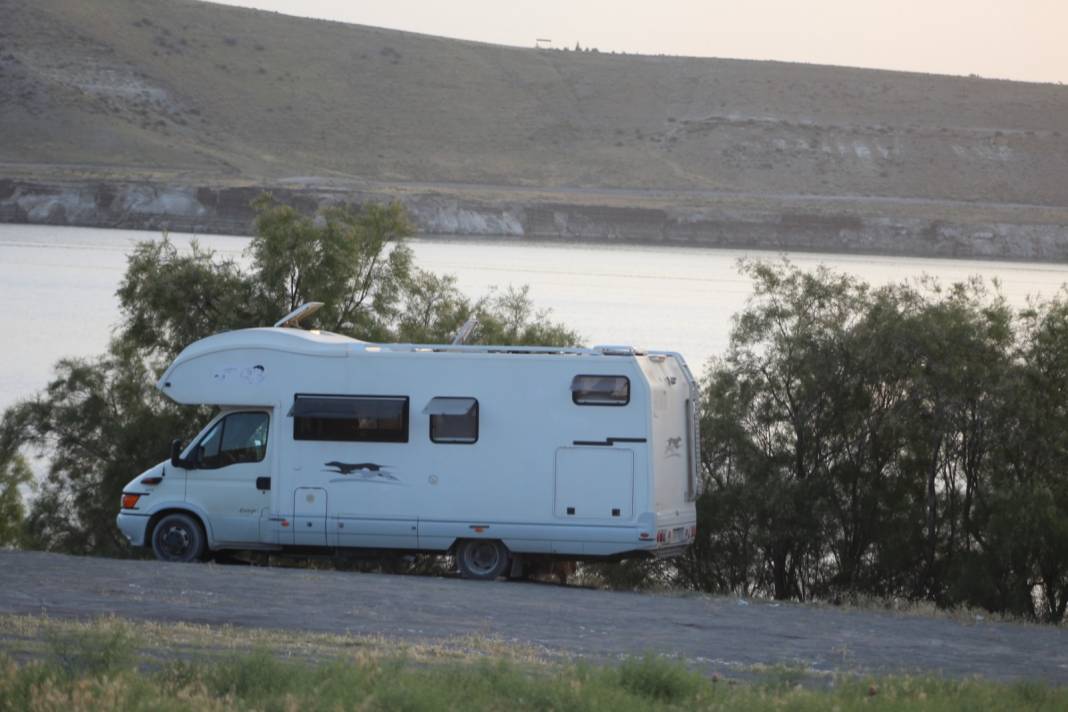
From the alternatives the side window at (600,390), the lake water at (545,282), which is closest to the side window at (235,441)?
the side window at (600,390)

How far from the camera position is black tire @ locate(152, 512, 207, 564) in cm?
1684

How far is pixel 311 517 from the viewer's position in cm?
1642

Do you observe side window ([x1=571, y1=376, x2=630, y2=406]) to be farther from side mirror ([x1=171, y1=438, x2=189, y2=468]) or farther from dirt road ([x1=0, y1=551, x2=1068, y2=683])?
side mirror ([x1=171, y1=438, x2=189, y2=468])

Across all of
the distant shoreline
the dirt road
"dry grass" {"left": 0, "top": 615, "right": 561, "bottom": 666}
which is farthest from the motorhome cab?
the distant shoreline

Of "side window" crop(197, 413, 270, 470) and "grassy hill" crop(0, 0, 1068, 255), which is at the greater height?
"grassy hill" crop(0, 0, 1068, 255)

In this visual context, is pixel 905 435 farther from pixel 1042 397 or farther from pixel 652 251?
pixel 652 251

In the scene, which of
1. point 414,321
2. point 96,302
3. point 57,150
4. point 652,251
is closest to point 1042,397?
point 414,321

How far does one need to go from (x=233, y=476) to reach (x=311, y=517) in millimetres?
1100

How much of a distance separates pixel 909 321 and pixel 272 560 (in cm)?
1018

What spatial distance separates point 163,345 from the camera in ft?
97.3

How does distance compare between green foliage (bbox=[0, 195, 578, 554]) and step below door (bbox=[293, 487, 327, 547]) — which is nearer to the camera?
step below door (bbox=[293, 487, 327, 547])

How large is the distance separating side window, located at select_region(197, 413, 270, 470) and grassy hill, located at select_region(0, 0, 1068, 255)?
88267 millimetres

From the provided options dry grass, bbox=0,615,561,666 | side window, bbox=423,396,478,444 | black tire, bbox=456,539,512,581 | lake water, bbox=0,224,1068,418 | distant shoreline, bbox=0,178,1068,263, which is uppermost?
distant shoreline, bbox=0,178,1068,263

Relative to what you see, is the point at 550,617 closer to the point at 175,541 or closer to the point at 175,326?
the point at 175,541
